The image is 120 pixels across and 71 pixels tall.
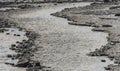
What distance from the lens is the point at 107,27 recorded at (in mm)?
38875

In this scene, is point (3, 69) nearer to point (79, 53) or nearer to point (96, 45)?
point (79, 53)

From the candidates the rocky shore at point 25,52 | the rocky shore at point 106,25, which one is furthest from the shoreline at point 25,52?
the rocky shore at point 106,25

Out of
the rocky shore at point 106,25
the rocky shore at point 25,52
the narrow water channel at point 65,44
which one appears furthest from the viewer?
the rocky shore at point 106,25

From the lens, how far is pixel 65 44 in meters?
29.9

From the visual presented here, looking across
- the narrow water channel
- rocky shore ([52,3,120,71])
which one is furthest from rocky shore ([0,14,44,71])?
rocky shore ([52,3,120,71])

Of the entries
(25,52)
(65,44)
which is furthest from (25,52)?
(65,44)

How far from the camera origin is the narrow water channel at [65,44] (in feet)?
76.8

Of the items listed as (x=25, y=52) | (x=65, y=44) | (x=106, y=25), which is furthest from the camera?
(x=106, y=25)

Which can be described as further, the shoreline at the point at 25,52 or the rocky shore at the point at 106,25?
the rocky shore at the point at 106,25

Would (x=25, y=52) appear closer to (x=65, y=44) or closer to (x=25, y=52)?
(x=25, y=52)

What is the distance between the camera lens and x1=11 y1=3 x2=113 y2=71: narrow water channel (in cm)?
2341

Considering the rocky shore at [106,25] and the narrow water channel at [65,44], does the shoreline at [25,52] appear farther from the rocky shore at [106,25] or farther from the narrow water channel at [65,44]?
the rocky shore at [106,25]

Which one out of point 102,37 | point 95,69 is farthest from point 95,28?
point 95,69

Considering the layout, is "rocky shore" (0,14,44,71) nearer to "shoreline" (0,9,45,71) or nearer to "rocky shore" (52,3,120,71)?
"shoreline" (0,9,45,71)
